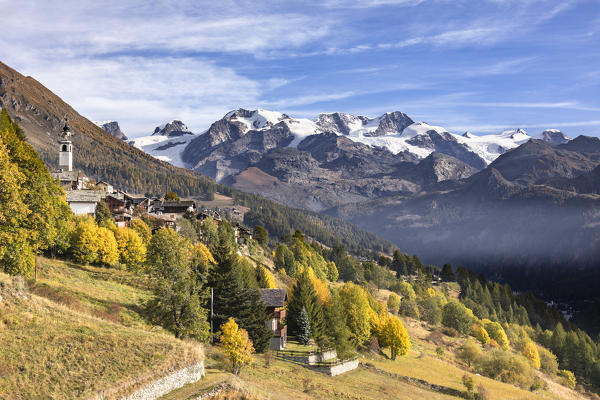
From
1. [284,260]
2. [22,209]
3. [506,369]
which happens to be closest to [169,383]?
[22,209]

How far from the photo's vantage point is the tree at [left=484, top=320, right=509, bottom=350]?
127 meters

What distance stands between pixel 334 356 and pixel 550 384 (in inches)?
2450

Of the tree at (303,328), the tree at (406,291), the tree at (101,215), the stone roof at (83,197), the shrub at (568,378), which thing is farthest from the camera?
the tree at (406,291)

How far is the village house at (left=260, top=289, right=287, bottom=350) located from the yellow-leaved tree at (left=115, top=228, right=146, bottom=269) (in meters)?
18.6

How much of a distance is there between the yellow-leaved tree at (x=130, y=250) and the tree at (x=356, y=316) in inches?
1309

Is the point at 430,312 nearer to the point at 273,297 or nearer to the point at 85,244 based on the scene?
the point at 273,297

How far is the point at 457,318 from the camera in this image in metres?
129

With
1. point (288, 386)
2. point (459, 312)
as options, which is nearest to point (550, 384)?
point (459, 312)

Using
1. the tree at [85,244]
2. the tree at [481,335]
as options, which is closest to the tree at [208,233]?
the tree at [85,244]

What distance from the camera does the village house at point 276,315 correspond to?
61.5 m

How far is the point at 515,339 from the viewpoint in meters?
134

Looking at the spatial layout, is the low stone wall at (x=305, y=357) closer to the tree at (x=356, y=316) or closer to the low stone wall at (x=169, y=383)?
the tree at (x=356, y=316)

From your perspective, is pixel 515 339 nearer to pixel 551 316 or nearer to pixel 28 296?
pixel 551 316

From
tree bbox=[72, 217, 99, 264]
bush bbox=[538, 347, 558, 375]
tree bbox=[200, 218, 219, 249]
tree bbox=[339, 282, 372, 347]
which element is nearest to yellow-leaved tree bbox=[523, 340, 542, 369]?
bush bbox=[538, 347, 558, 375]
